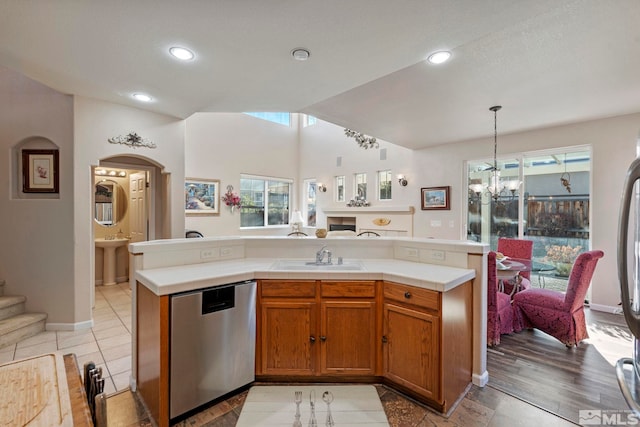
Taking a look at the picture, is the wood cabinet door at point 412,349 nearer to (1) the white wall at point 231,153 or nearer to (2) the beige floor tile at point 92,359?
(2) the beige floor tile at point 92,359

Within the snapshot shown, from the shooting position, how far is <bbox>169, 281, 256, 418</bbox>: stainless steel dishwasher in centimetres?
A: 182

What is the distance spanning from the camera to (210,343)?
195 centimetres

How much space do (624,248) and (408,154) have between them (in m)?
5.73

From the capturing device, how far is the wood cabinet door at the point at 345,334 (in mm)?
2191

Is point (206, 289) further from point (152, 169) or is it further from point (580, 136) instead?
Result: point (580, 136)

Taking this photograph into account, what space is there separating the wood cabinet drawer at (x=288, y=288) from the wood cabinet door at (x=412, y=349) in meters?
0.60

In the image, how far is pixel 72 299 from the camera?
3297 mm

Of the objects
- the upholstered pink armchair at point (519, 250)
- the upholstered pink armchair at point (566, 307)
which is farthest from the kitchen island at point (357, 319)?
the upholstered pink armchair at point (519, 250)

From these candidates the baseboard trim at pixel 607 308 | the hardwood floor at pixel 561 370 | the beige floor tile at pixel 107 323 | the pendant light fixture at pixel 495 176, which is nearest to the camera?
the hardwood floor at pixel 561 370

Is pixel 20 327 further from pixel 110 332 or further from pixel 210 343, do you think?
pixel 210 343

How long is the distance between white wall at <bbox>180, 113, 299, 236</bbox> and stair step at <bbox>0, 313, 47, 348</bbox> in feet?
10.6

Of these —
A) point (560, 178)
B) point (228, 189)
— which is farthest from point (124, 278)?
point (560, 178)

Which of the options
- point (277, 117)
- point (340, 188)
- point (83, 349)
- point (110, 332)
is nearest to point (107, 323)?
point (110, 332)

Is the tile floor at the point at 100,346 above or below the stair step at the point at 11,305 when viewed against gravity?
below
